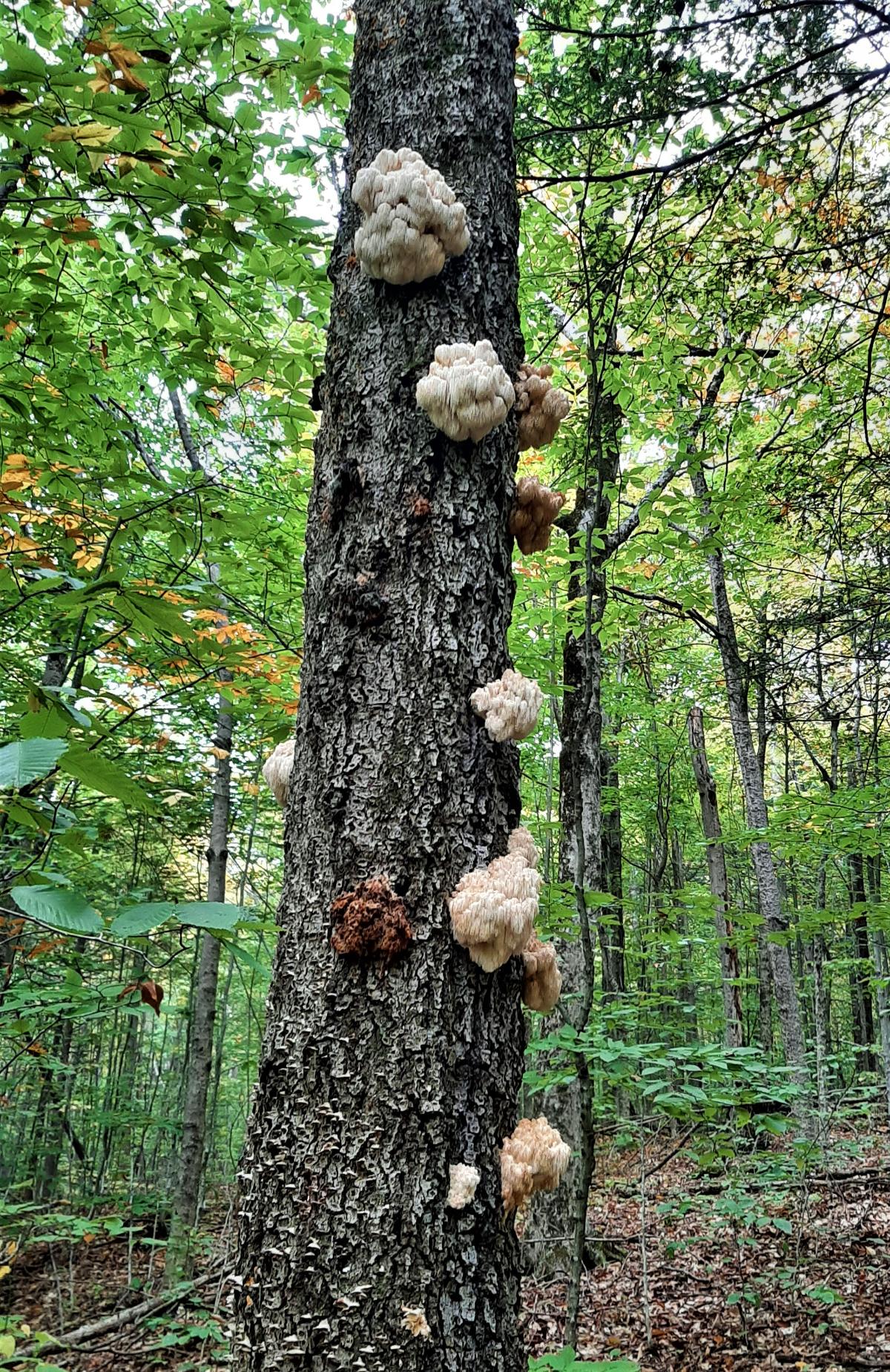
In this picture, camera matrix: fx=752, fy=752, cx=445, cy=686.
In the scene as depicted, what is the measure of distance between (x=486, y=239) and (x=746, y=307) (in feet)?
15.4

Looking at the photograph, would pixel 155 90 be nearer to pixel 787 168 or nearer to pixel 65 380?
pixel 65 380

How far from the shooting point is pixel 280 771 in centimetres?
180

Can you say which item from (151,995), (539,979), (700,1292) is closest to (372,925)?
(539,979)

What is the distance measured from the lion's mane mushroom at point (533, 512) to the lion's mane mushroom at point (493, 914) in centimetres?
86

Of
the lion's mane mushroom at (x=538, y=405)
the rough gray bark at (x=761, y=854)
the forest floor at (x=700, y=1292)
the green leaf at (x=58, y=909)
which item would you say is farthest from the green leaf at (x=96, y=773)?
the rough gray bark at (x=761, y=854)

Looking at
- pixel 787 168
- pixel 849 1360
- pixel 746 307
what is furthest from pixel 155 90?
pixel 849 1360

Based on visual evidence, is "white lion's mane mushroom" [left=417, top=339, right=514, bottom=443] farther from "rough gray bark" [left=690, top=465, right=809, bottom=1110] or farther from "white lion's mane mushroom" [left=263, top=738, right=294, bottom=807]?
"rough gray bark" [left=690, top=465, right=809, bottom=1110]

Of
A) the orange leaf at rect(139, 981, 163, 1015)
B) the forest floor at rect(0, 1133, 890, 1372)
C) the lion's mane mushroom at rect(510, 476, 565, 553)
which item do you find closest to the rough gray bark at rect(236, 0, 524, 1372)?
the lion's mane mushroom at rect(510, 476, 565, 553)

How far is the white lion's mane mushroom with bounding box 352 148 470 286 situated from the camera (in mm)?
1664

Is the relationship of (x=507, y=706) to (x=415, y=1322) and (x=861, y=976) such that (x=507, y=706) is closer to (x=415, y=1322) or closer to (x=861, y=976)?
(x=415, y=1322)

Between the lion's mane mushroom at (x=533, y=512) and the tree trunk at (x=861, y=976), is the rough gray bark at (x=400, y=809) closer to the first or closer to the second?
the lion's mane mushroom at (x=533, y=512)

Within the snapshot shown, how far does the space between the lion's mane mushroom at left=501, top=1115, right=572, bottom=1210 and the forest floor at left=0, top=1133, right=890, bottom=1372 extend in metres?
3.56

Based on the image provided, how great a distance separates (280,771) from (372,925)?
56cm

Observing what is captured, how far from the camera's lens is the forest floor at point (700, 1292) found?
16.4 ft
